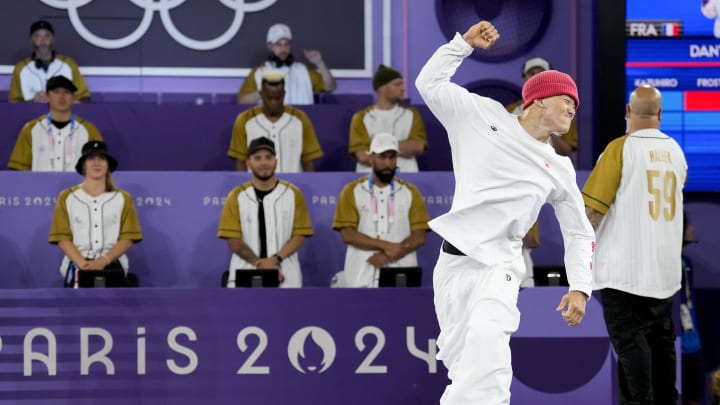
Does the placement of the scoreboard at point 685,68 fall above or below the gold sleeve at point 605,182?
above

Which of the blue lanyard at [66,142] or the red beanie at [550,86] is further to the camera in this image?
the blue lanyard at [66,142]

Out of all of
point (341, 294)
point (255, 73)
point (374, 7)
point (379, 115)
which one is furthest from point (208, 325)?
point (374, 7)

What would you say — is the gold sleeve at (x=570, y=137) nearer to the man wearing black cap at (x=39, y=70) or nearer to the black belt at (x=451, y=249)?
the man wearing black cap at (x=39, y=70)

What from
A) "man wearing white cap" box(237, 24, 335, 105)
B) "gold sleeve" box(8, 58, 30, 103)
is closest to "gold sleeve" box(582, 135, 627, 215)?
"man wearing white cap" box(237, 24, 335, 105)

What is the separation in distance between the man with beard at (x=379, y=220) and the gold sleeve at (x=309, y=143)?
1.18m

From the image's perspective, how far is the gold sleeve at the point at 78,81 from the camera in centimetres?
1204

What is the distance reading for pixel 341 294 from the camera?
7820 mm

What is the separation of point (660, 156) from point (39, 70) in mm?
7235

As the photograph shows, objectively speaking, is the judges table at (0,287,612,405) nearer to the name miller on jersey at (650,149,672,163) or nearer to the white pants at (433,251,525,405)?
the name miller on jersey at (650,149,672,163)

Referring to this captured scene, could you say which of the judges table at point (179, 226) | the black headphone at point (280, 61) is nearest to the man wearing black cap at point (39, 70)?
the black headphone at point (280, 61)

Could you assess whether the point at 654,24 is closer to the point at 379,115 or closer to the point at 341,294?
the point at 379,115

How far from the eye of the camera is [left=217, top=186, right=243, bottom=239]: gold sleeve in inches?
367

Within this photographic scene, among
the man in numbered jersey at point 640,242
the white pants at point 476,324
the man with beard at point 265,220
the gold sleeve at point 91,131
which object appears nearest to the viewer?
the white pants at point 476,324

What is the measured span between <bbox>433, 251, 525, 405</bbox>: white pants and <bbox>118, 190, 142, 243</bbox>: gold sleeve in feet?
13.6
